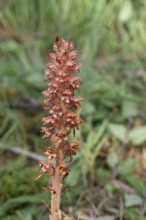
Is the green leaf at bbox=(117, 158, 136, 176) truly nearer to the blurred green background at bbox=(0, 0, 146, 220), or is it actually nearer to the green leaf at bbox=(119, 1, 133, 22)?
the blurred green background at bbox=(0, 0, 146, 220)

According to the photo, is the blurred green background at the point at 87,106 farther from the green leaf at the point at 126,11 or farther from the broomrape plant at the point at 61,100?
the broomrape plant at the point at 61,100

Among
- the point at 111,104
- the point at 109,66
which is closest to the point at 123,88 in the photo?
the point at 111,104

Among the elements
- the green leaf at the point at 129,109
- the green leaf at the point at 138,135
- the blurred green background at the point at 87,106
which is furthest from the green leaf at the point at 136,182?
the green leaf at the point at 129,109

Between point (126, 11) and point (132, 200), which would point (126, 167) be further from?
point (126, 11)

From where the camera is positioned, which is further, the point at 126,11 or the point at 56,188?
the point at 126,11

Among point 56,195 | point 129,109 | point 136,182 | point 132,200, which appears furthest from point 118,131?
point 56,195

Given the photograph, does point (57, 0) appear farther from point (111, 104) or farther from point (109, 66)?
point (111, 104)
